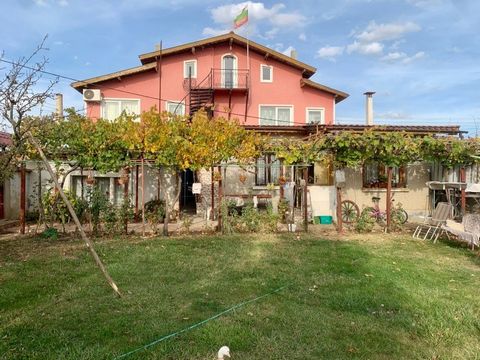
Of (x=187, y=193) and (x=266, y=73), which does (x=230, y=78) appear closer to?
(x=266, y=73)

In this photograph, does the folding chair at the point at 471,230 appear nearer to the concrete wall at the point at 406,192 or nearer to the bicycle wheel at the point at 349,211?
the bicycle wheel at the point at 349,211

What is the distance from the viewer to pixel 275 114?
73.8 ft

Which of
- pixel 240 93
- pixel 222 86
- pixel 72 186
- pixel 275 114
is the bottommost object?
pixel 72 186

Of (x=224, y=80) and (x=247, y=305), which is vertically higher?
(x=224, y=80)

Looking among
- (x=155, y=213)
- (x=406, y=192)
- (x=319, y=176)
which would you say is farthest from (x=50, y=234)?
(x=406, y=192)

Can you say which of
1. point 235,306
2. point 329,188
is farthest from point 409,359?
point 329,188

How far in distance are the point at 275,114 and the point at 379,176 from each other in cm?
884

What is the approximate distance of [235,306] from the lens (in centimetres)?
516

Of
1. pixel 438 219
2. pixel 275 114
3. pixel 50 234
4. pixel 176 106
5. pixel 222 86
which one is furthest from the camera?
pixel 275 114

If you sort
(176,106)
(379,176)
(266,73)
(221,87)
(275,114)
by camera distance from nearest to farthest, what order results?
(379,176) < (221,87) < (176,106) < (275,114) < (266,73)

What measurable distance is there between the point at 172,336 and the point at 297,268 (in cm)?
342

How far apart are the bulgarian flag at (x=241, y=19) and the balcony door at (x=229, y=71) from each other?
1.59 meters

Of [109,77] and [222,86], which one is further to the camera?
[222,86]

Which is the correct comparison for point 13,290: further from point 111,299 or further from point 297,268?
point 297,268
